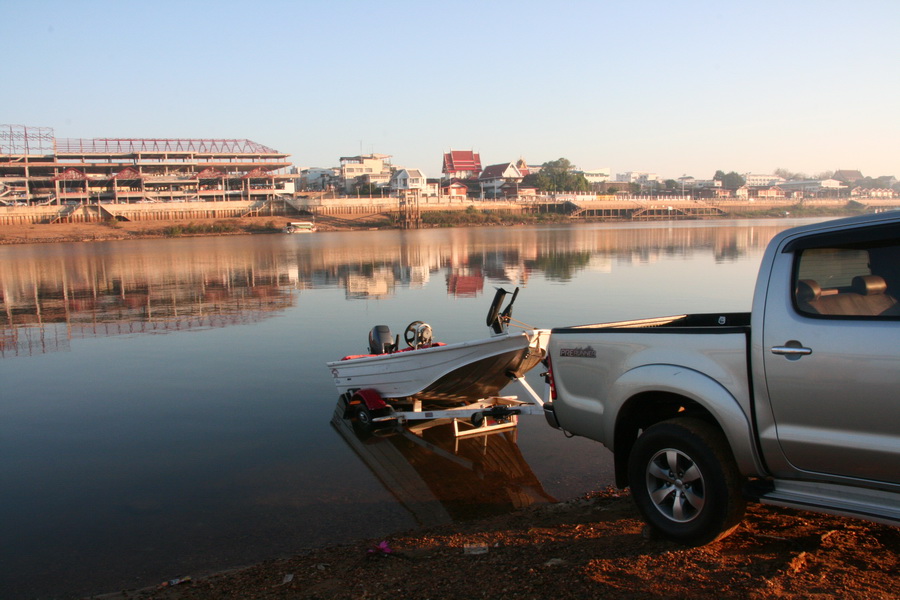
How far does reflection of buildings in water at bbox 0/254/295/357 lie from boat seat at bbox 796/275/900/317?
16.9 m

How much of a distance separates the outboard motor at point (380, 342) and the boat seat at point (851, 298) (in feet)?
23.3

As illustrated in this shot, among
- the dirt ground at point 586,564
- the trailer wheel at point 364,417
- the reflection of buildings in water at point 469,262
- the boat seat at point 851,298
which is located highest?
the boat seat at point 851,298

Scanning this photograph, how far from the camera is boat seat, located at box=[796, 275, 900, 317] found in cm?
419

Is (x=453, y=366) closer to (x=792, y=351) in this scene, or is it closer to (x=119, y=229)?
(x=792, y=351)

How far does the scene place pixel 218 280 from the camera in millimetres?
31844

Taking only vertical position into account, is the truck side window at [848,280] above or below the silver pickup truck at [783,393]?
above

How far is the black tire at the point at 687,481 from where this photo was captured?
14.7 feet

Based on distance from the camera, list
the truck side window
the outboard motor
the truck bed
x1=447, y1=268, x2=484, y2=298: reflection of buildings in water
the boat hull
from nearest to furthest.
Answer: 1. the truck side window
2. the truck bed
3. the boat hull
4. the outboard motor
5. x1=447, y1=268, x2=484, y2=298: reflection of buildings in water

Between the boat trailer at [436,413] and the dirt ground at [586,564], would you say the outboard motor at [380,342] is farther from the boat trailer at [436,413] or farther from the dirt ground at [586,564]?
the dirt ground at [586,564]

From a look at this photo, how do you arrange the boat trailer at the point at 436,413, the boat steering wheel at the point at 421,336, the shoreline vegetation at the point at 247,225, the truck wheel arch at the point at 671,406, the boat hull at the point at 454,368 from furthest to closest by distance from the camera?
the shoreline vegetation at the point at 247,225 < the boat steering wheel at the point at 421,336 < the boat trailer at the point at 436,413 < the boat hull at the point at 454,368 < the truck wheel arch at the point at 671,406

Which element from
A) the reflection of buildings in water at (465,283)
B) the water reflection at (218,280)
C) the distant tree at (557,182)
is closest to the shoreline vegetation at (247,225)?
the distant tree at (557,182)

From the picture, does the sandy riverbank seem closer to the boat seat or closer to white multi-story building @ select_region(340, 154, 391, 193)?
white multi-story building @ select_region(340, 154, 391, 193)

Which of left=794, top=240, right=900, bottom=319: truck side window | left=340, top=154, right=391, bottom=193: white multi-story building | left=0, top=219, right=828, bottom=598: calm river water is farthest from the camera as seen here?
left=340, top=154, right=391, bottom=193: white multi-story building

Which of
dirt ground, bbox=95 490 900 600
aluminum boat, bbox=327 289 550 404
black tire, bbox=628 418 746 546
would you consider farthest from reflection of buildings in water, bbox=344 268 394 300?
black tire, bbox=628 418 746 546
